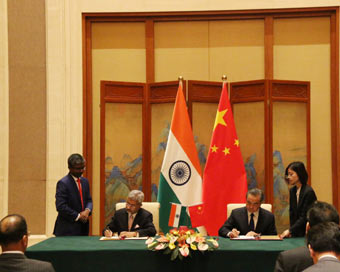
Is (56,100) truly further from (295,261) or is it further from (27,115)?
(295,261)

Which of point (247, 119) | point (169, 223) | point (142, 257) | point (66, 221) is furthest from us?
point (247, 119)

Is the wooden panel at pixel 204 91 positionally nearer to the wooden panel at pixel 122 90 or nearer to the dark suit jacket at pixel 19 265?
the wooden panel at pixel 122 90

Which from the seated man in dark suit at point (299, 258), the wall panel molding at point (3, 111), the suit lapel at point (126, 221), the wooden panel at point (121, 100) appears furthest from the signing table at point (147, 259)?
the wall panel molding at point (3, 111)

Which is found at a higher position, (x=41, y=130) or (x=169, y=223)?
(x=41, y=130)

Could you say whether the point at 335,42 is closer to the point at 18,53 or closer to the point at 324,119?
the point at 324,119

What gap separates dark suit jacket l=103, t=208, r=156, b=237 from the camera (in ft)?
18.3

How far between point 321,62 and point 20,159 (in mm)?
4139

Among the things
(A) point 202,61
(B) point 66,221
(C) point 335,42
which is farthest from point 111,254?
(C) point 335,42

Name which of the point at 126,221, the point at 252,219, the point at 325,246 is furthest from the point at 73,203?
the point at 325,246

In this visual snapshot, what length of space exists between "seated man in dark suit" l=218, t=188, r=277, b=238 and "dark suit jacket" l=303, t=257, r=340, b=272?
10.2 feet

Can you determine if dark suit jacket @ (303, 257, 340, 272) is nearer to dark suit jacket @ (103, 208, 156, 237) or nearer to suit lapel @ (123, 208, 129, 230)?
dark suit jacket @ (103, 208, 156, 237)

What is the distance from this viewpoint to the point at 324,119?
312 inches

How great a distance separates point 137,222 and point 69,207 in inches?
30.8

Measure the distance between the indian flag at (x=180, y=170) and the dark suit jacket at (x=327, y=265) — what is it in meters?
4.76
